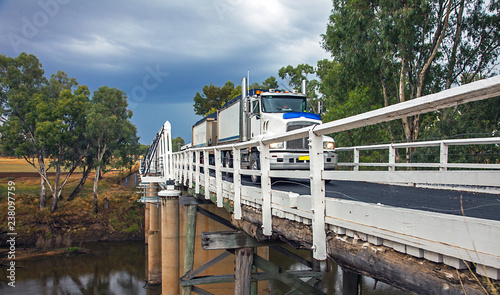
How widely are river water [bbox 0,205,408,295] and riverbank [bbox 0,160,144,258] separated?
2591 mm

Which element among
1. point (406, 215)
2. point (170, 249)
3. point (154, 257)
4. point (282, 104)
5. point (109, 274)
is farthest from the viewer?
point (109, 274)

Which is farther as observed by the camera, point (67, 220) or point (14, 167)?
point (14, 167)

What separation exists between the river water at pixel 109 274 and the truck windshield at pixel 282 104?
6.42m

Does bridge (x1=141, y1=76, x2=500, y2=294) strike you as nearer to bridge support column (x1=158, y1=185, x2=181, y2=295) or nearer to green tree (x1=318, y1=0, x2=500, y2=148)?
bridge support column (x1=158, y1=185, x2=181, y2=295)

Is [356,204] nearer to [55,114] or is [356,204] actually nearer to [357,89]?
[357,89]

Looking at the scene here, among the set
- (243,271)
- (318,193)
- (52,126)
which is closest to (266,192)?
(318,193)

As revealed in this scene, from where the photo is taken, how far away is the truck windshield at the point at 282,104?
11.4m

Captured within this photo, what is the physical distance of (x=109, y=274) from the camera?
25.0 meters

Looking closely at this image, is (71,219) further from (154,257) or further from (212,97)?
(212,97)

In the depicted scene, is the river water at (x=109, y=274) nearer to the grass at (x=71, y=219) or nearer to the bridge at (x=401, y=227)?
the grass at (x=71, y=219)

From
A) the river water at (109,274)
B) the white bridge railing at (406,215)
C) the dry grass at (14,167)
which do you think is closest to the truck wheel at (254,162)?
the white bridge railing at (406,215)

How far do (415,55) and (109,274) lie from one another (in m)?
24.2

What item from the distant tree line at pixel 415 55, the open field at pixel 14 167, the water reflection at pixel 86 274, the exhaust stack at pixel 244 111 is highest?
the distant tree line at pixel 415 55

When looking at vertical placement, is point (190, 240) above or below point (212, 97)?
below
